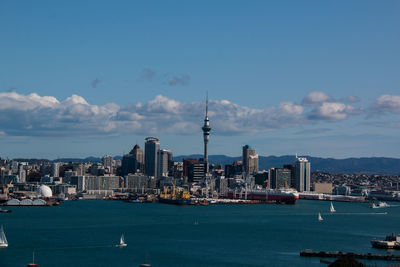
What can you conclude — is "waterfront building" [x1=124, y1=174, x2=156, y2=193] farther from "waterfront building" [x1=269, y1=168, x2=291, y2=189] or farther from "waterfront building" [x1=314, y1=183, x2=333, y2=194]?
"waterfront building" [x1=314, y1=183, x2=333, y2=194]

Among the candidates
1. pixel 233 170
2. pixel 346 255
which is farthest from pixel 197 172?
pixel 346 255

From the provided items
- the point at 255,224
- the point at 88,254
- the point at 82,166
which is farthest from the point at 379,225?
the point at 82,166

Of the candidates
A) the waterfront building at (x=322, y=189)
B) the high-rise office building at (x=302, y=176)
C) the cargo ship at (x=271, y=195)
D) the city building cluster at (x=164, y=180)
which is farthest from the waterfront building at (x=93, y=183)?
the waterfront building at (x=322, y=189)

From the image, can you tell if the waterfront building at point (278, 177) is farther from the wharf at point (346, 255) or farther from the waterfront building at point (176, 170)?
the wharf at point (346, 255)

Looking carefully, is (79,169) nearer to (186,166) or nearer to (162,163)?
(162,163)

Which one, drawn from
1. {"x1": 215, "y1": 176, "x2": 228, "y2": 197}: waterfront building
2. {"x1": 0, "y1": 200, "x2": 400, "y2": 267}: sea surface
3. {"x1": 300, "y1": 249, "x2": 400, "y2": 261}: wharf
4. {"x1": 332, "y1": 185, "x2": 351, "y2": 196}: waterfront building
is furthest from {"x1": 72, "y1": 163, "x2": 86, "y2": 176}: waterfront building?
{"x1": 300, "y1": 249, "x2": 400, "y2": 261}: wharf

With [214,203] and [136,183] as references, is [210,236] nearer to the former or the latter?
[214,203]
